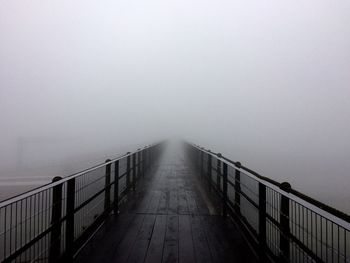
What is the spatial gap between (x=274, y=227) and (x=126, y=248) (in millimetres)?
1937

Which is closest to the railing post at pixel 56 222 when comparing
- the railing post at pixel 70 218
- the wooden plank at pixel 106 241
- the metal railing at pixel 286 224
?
the railing post at pixel 70 218

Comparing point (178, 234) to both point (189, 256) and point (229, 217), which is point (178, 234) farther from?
point (229, 217)

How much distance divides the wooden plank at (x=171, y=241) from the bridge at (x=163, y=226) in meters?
0.01

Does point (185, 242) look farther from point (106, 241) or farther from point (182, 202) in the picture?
point (182, 202)

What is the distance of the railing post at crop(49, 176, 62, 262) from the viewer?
11.1 ft

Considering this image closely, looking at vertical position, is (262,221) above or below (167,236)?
above

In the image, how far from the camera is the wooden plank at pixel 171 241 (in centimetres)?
402

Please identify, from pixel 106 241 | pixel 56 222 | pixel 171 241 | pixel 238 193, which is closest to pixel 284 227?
pixel 171 241

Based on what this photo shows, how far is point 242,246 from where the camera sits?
446cm

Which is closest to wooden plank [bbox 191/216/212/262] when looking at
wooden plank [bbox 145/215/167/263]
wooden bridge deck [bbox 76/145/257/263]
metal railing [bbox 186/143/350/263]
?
wooden bridge deck [bbox 76/145/257/263]

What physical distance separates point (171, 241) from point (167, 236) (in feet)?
0.80

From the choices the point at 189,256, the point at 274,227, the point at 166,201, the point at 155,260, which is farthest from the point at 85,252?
the point at 166,201

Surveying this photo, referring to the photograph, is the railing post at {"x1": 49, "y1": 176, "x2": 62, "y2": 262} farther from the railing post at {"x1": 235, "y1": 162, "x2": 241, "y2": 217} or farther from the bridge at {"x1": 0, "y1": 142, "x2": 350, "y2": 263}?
the railing post at {"x1": 235, "y1": 162, "x2": 241, "y2": 217}

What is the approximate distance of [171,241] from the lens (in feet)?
15.2
